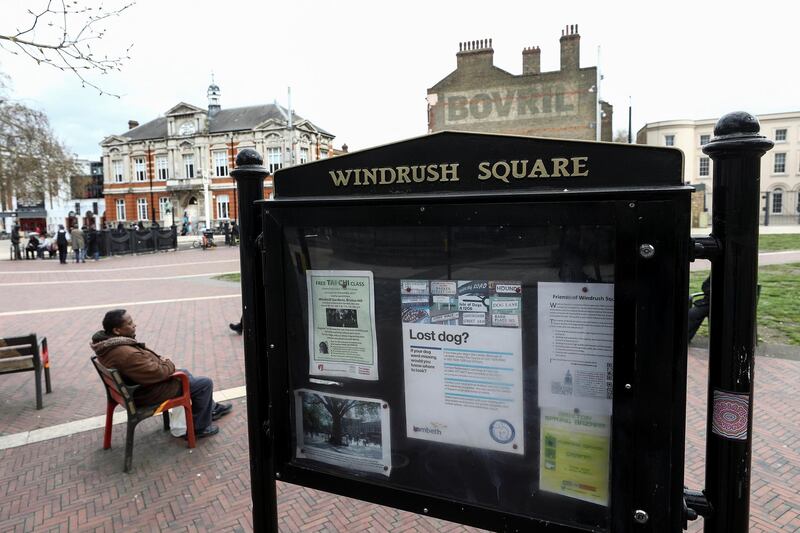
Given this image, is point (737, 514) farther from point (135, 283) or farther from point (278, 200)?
point (135, 283)

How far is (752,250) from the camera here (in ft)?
5.29

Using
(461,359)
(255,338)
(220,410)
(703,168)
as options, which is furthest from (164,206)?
(461,359)

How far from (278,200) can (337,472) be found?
3.69ft

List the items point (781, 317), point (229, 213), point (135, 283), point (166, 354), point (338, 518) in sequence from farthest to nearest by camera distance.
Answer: point (229, 213) → point (135, 283) → point (781, 317) → point (166, 354) → point (338, 518)

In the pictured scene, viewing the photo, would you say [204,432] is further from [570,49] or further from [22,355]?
[570,49]

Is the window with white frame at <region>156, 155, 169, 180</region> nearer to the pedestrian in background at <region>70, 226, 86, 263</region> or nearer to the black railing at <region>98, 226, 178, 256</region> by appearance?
the black railing at <region>98, 226, 178, 256</region>

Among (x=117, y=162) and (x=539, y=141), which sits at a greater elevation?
(x=117, y=162)

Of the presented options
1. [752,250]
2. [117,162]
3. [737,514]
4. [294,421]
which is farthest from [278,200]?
[117,162]

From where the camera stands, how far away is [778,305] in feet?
32.6

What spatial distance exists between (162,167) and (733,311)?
68.4 m

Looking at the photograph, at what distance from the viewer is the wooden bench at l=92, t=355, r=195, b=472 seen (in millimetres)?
4184

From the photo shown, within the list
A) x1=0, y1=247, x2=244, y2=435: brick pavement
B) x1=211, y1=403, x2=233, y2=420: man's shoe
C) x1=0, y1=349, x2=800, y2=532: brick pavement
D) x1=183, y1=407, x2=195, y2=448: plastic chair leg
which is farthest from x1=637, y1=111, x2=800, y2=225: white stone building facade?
x1=183, y1=407, x2=195, y2=448: plastic chair leg

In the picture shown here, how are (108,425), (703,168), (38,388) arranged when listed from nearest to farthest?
(108,425)
(38,388)
(703,168)

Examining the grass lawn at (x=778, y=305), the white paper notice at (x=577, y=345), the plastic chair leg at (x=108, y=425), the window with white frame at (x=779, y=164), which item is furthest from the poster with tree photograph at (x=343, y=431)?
the window with white frame at (x=779, y=164)
